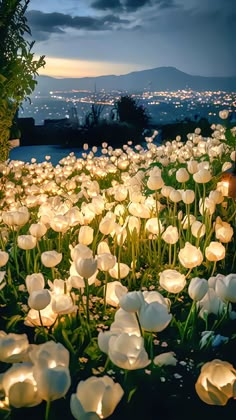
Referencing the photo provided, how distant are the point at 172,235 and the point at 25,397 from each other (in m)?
1.35

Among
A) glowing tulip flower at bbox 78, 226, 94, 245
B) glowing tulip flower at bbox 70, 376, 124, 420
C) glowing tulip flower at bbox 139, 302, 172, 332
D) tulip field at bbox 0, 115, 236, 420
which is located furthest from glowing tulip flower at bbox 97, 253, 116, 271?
glowing tulip flower at bbox 70, 376, 124, 420

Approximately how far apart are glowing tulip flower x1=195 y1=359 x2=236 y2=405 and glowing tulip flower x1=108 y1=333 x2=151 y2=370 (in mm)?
158

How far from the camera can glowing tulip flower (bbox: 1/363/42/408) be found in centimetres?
118

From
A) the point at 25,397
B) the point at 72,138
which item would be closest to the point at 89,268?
the point at 25,397

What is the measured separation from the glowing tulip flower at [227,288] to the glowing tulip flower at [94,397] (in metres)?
0.66

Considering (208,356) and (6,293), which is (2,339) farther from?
(6,293)

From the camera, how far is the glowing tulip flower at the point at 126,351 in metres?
1.29

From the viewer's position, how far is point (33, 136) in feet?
43.8

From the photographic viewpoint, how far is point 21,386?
1177mm

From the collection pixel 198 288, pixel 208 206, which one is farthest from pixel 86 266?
pixel 208 206

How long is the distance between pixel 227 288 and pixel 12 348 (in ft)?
2.42

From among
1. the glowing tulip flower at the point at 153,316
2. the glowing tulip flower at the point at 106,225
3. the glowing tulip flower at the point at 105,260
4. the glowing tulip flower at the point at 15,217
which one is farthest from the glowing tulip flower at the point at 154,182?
the glowing tulip flower at the point at 153,316

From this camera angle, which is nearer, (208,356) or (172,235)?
(208,356)

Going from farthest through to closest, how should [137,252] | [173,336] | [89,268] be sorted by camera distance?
[137,252] → [173,336] → [89,268]
